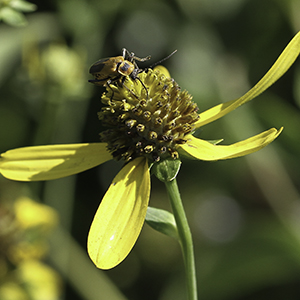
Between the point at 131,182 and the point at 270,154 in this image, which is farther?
the point at 270,154

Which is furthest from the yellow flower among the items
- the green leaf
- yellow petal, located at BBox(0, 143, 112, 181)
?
the green leaf

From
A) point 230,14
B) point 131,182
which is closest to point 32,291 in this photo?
point 131,182

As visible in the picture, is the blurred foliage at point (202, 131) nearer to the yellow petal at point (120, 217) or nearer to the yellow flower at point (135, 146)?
the yellow flower at point (135, 146)

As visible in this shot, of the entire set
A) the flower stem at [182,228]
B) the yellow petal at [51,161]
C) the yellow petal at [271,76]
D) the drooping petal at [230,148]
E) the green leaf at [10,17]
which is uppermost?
the green leaf at [10,17]

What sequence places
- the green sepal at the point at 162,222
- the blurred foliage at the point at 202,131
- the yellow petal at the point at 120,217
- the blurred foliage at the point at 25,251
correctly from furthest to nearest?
the blurred foliage at the point at 202,131 < the blurred foliage at the point at 25,251 < the green sepal at the point at 162,222 < the yellow petal at the point at 120,217

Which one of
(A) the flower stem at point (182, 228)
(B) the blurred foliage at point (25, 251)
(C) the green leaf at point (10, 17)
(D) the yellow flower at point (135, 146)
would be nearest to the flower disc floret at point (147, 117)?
(D) the yellow flower at point (135, 146)

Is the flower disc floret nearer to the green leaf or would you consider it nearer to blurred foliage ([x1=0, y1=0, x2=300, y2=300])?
the green leaf

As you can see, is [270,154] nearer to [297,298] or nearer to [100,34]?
[297,298]
